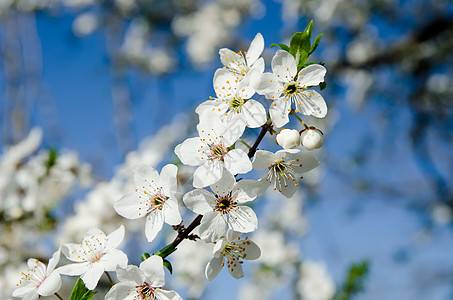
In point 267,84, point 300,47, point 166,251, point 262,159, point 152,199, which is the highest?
point 300,47

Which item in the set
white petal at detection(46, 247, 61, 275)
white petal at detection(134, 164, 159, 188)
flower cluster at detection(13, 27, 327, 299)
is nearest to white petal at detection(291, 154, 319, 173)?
flower cluster at detection(13, 27, 327, 299)

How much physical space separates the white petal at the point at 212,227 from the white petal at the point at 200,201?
0.02 metres

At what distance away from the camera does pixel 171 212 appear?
77 centimetres

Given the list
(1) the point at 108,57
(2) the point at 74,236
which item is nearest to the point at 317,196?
(2) the point at 74,236

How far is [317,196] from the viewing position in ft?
18.1

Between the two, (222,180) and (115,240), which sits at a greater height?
(222,180)

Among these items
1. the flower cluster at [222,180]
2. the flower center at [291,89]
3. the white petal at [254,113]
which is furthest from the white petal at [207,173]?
the flower center at [291,89]

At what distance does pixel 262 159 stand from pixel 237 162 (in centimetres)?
5

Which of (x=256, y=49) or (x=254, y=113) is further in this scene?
(x=256, y=49)

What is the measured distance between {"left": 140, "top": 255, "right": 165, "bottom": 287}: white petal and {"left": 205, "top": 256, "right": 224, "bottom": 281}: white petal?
0.35 ft

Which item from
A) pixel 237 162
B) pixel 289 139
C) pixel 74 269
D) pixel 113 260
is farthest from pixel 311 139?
pixel 74 269

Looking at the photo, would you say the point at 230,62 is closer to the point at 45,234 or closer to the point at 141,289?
the point at 141,289

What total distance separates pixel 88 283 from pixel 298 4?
4679mm

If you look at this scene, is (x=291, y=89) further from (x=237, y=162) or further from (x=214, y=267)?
(x=214, y=267)
